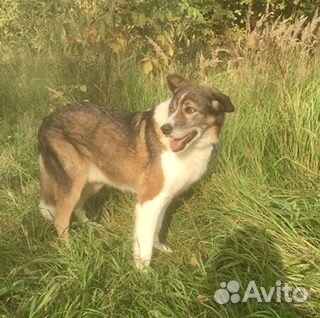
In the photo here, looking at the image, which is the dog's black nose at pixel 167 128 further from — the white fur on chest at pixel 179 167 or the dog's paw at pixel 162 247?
the dog's paw at pixel 162 247

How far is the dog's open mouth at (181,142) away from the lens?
3.52m

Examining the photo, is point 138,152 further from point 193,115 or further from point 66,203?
point 66,203

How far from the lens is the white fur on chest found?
3623 millimetres

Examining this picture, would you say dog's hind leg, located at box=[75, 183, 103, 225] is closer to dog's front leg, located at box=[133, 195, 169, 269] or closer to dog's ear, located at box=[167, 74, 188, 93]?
dog's front leg, located at box=[133, 195, 169, 269]

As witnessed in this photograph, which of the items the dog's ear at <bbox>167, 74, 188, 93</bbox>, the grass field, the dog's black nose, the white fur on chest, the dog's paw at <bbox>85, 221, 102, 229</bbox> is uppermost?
the dog's ear at <bbox>167, 74, 188, 93</bbox>

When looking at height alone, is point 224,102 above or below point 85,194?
above

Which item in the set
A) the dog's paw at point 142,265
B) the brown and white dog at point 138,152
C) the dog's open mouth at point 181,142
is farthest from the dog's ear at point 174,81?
the dog's paw at point 142,265

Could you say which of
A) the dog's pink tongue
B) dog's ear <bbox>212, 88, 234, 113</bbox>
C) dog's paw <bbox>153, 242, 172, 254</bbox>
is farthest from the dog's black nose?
dog's paw <bbox>153, 242, 172, 254</bbox>

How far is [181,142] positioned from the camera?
353cm

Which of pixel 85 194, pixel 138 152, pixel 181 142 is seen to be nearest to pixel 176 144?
pixel 181 142

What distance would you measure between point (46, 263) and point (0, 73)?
4362mm

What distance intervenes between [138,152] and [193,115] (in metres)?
0.58

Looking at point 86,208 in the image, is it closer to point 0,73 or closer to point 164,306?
point 164,306

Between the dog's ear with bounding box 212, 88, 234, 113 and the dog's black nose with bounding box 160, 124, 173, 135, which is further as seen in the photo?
the dog's ear with bounding box 212, 88, 234, 113
